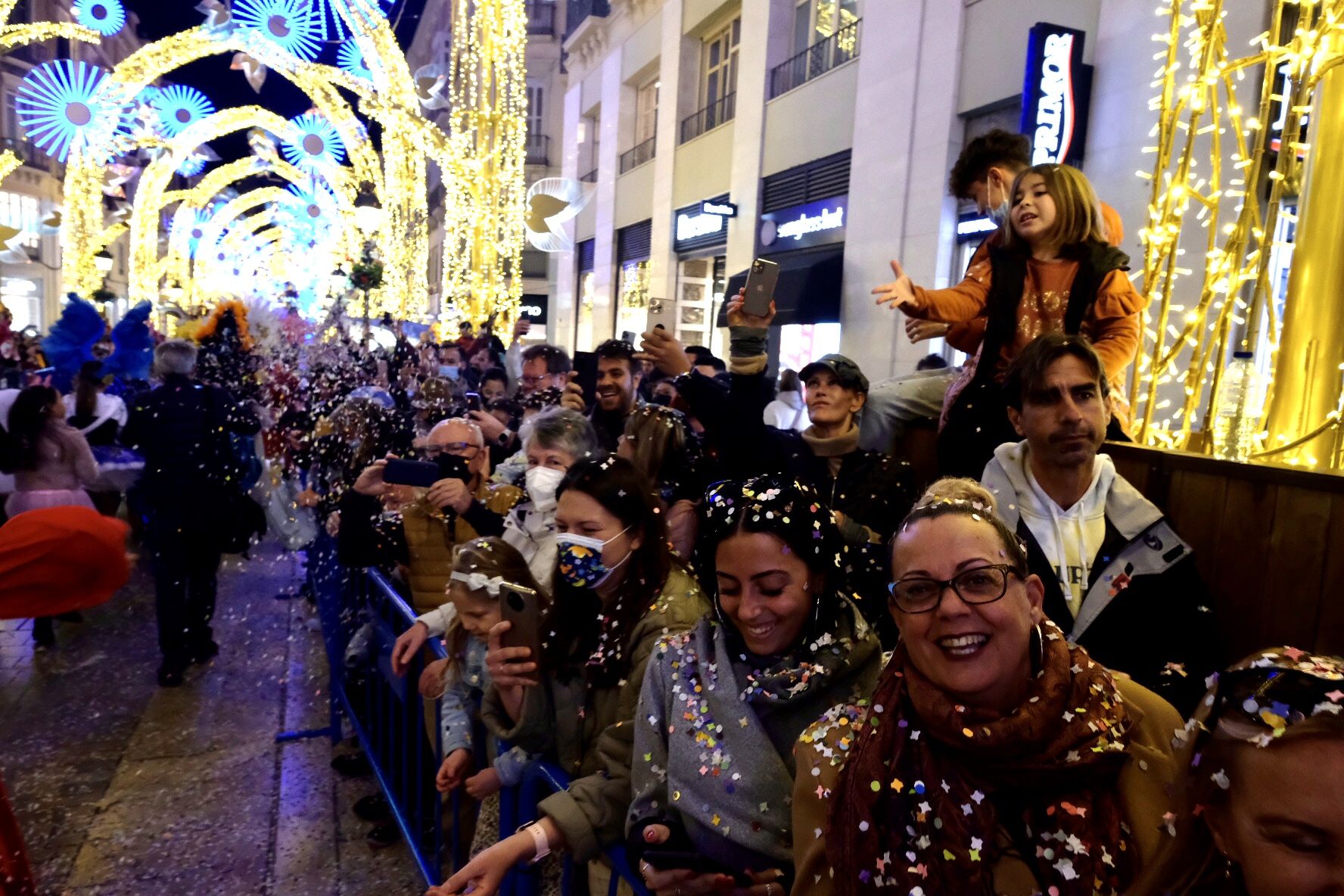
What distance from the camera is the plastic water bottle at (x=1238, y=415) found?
9.59ft

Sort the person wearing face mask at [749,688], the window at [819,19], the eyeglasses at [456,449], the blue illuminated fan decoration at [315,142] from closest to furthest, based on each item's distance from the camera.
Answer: the person wearing face mask at [749,688] → the eyeglasses at [456,449] → the window at [819,19] → the blue illuminated fan decoration at [315,142]

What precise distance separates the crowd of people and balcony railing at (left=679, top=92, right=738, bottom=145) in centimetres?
1265

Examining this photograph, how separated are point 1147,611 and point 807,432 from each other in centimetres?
141

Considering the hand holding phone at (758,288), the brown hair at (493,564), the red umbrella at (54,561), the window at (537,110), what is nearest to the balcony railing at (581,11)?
the window at (537,110)

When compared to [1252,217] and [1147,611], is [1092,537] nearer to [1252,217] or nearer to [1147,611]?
[1147,611]

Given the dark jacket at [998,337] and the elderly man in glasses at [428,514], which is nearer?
the dark jacket at [998,337]

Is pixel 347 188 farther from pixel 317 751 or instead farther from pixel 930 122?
pixel 317 751

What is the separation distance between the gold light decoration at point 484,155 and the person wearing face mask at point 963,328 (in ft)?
22.6

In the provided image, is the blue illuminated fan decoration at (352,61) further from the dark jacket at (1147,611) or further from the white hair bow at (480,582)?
the dark jacket at (1147,611)

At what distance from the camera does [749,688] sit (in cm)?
171

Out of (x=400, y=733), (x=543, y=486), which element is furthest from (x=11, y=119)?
(x=543, y=486)

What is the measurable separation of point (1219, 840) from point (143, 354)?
10288mm

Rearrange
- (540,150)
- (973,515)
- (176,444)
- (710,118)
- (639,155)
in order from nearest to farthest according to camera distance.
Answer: (973,515)
(176,444)
(710,118)
(639,155)
(540,150)

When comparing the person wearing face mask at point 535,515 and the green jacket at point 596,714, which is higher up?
the person wearing face mask at point 535,515
